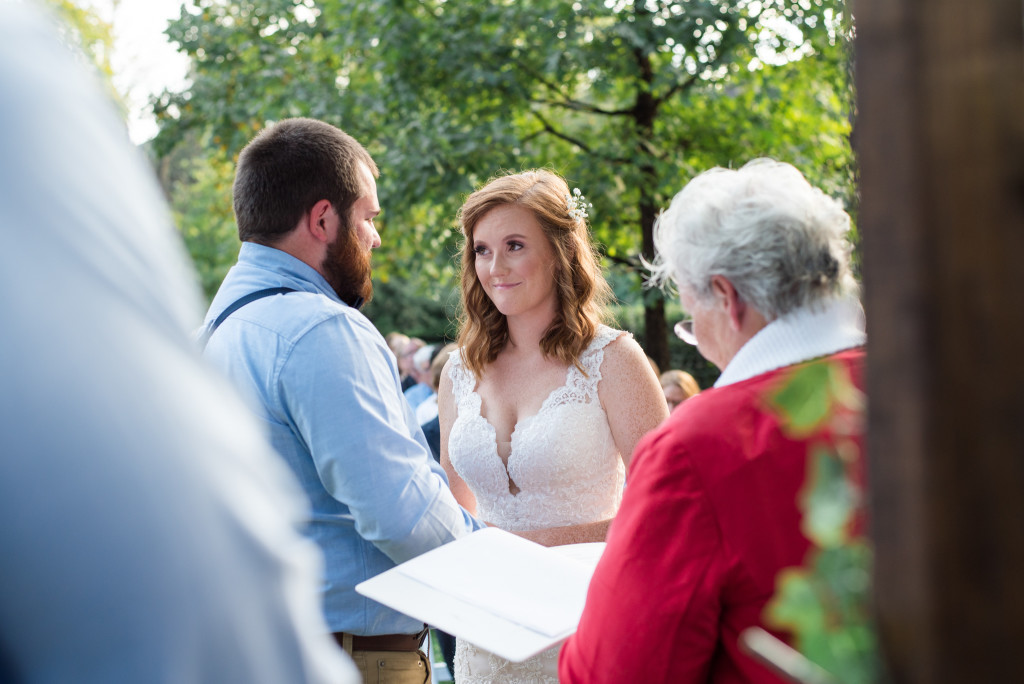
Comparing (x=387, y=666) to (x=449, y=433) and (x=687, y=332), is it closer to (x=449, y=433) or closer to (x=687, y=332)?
(x=687, y=332)

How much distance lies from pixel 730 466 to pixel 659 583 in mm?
234

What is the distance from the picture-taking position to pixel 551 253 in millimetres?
3391

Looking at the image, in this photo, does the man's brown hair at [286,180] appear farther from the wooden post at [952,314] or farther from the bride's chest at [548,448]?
the wooden post at [952,314]

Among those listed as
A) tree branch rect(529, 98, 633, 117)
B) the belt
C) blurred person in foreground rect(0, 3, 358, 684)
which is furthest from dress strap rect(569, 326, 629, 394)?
tree branch rect(529, 98, 633, 117)

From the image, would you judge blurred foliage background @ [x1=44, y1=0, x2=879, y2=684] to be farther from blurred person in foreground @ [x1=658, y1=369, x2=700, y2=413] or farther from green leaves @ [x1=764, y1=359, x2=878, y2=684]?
green leaves @ [x1=764, y1=359, x2=878, y2=684]

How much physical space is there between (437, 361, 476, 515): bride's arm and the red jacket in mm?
1975

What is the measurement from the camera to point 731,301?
1.63 m

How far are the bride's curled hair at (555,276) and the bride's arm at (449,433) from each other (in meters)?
0.16

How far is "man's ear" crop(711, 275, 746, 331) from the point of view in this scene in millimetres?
1627

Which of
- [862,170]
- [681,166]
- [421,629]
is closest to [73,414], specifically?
[862,170]

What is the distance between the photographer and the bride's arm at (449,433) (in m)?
3.47

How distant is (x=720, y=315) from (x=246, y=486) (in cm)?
122

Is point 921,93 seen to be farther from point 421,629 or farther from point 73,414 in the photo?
point 421,629

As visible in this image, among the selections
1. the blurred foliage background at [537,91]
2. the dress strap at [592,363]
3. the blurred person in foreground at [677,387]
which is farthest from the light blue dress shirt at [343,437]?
the blurred foliage background at [537,91]
